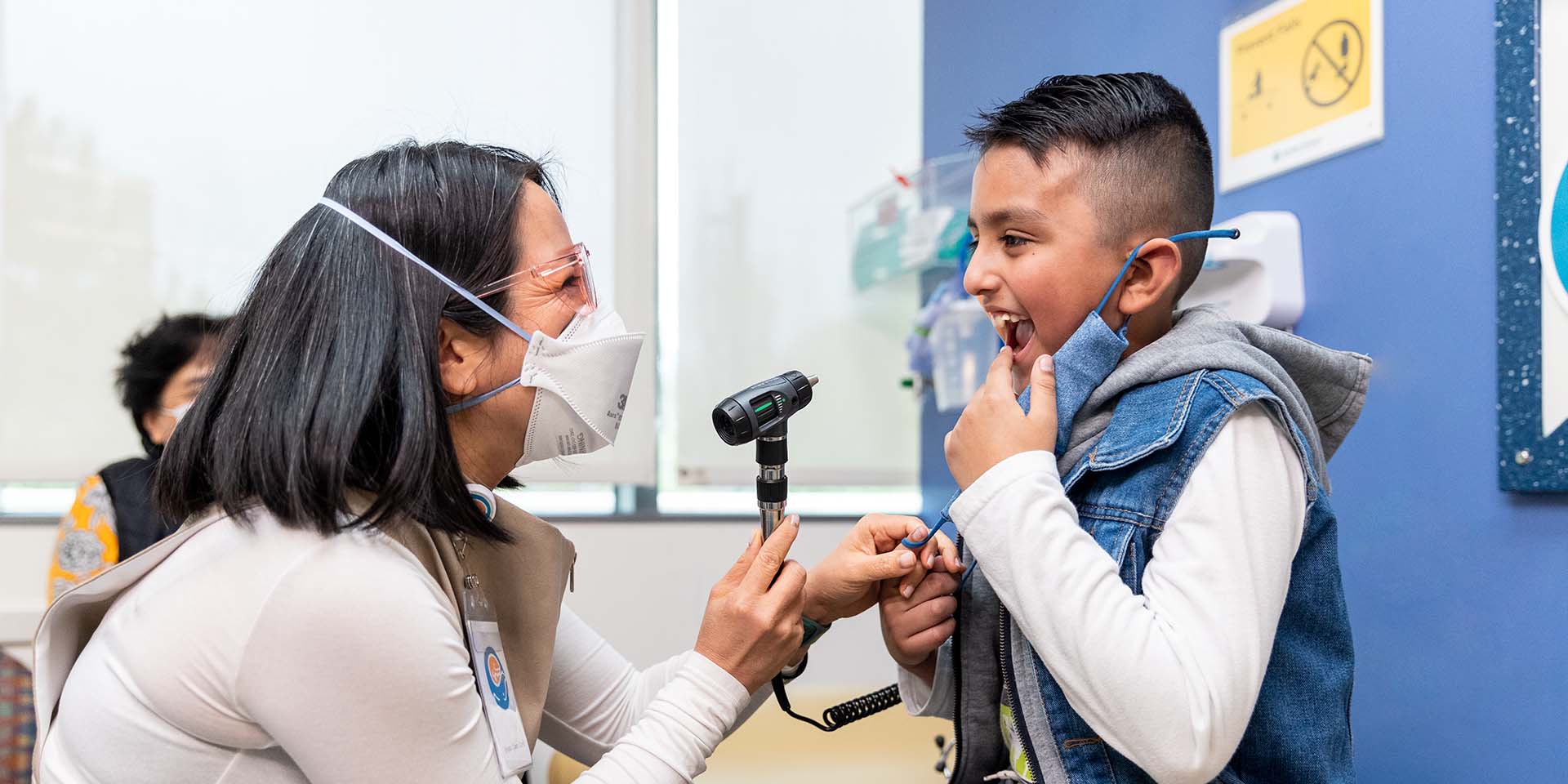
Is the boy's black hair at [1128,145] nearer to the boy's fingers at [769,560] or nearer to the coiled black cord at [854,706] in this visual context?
the boy's fingers at [769,560]

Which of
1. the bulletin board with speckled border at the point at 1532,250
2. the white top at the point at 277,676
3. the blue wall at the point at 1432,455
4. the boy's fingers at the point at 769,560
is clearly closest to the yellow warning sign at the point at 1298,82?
the blue wall at the point at 1432,455

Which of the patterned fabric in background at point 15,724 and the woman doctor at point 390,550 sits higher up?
the woman doctor at point 390,550

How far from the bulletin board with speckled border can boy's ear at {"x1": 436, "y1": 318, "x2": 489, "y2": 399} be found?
121 cm

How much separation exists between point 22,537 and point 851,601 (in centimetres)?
260

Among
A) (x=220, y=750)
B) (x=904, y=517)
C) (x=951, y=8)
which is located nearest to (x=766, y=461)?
(x=904, y=517)

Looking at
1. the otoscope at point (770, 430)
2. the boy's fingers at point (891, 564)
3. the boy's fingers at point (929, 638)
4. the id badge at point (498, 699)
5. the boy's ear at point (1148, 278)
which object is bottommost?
the id badge at point (498, 699)

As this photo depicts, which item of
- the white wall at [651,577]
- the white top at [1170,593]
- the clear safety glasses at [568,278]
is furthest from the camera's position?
the white wall at [651,577]

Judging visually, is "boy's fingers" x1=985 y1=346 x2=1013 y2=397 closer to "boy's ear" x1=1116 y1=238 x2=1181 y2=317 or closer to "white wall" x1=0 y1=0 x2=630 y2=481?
"boy's ear" x1=1116 y1=238 x2=1181 y2=317

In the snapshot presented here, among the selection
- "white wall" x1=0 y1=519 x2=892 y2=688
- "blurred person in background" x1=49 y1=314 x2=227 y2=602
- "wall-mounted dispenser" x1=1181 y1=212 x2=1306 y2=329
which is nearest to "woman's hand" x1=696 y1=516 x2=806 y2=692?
"wall-mounted dispenser" x1=1181 y1=212 x2=1306 y2=329

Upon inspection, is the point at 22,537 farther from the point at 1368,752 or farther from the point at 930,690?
the point at 1368,752

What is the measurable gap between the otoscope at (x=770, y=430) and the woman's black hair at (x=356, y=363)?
0.28m

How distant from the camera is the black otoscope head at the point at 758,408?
120cm

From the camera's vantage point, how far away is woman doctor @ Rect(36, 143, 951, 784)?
3.21ft

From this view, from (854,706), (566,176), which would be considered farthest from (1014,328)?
(566,176)
